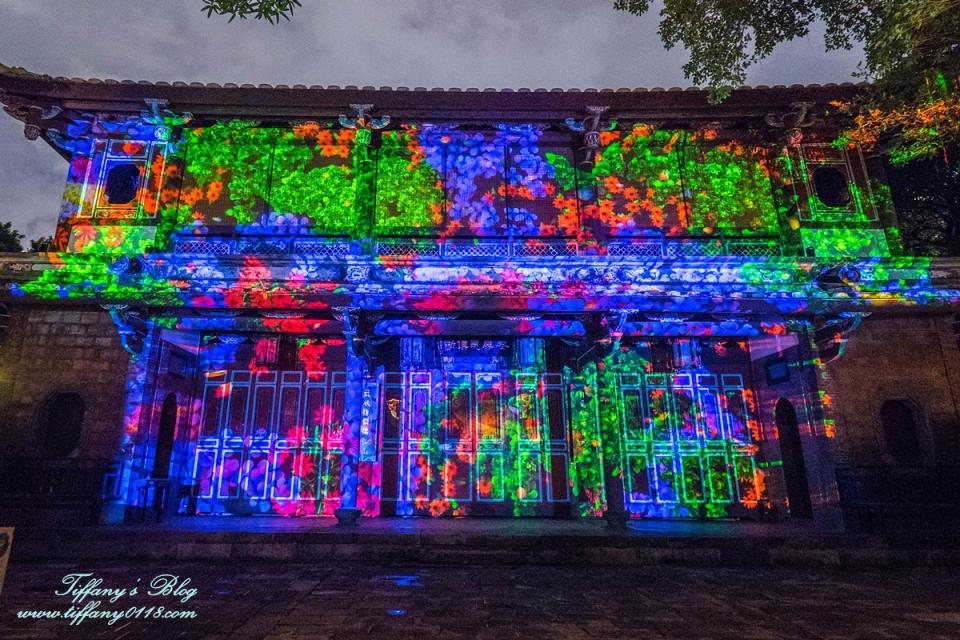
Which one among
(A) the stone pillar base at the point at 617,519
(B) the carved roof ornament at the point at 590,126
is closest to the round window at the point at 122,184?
(B) the carved roof ornament at the point at 590,126

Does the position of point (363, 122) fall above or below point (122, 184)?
above

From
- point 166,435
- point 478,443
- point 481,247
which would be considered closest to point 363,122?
point 481,247

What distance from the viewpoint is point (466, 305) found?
7648mm

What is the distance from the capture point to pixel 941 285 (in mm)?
7660

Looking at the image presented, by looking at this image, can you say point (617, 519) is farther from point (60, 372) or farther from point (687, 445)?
point (60, 372)

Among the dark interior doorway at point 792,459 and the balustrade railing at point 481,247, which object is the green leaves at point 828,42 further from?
the dark interior doorway at point 792,459

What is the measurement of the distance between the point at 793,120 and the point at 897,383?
4674 mm

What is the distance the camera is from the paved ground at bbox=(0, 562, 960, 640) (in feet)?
12.4

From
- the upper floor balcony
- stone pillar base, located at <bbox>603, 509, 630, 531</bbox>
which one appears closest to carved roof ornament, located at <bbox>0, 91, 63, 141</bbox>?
the upper floor balcony

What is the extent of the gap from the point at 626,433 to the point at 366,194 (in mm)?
6637

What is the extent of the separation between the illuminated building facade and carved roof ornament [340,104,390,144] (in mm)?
34

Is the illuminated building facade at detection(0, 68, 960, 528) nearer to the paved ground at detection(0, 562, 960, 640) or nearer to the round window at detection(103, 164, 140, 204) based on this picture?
the round window at detection(103, 164, 140, 204)

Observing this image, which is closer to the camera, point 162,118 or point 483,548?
point 483,548

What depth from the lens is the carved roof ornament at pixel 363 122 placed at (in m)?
8.52
